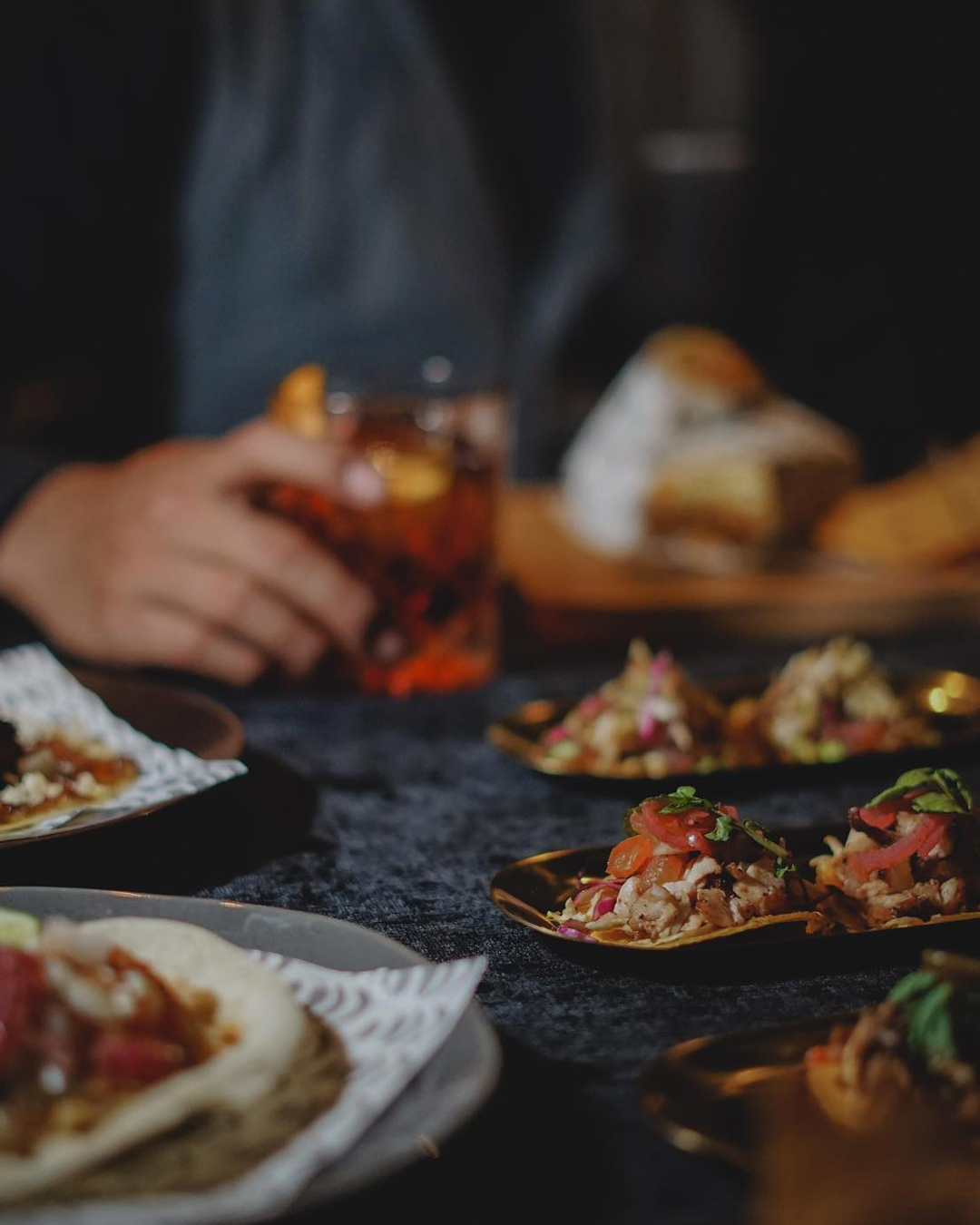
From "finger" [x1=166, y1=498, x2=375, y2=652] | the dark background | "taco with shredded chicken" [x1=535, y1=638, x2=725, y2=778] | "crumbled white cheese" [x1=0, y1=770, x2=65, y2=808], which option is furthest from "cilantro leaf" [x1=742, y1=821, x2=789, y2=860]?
the dark background

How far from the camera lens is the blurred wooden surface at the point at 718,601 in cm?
229

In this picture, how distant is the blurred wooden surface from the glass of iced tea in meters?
0.33

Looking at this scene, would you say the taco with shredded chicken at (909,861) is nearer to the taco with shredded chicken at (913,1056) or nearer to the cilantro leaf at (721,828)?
the cilantro leaf at (721,828)

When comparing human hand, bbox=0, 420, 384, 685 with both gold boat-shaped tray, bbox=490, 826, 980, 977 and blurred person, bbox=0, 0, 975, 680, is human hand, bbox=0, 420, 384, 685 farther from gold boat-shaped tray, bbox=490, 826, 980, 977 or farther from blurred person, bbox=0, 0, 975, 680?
gold boat-shaped tray, bbox=490, 826, 980, 977

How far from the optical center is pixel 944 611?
238 centimetres

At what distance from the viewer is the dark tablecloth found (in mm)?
704

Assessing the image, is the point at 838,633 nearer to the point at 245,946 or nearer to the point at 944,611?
the point at 944,611

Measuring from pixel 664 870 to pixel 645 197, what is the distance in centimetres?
520

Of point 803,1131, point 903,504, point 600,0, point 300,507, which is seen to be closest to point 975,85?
point 600,0

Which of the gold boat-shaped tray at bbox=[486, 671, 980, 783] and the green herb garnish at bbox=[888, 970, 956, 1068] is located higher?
the green herb garnish at bbox=[888, 970, 956, 1068]

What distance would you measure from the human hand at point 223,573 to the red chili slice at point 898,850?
0.94m

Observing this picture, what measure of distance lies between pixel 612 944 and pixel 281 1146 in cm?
33

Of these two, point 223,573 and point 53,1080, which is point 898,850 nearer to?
point 53,1080

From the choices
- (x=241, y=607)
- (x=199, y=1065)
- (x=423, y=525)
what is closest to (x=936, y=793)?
(x=199, y=1065)
